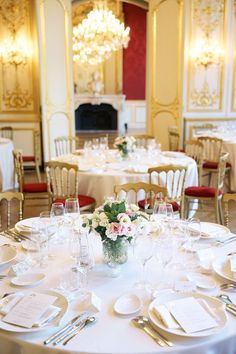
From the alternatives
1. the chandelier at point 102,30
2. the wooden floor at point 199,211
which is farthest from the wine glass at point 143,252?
the chandelier at point 102,30

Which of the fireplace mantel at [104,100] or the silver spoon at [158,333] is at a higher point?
the fireplace mantel at [104,100]

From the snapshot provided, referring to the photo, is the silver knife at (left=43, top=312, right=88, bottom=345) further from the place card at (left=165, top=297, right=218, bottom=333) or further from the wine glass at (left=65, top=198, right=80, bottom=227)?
the wine glass at (left=65, top=198, right=80, bottom=227)

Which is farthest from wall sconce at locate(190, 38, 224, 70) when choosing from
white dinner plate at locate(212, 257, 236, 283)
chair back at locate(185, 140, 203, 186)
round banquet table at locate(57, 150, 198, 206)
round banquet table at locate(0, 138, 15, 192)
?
white dinner plate at locate(212, 257, 236, 283)

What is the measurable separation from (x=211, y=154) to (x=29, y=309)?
5212 millimetres

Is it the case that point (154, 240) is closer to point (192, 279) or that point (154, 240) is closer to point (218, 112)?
point (192, 279)

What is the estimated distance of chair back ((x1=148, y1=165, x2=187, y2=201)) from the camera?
11.8ft

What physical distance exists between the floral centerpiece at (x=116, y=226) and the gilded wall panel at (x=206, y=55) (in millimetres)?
6521

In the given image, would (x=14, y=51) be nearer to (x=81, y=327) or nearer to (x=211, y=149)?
(x=211, y=149)

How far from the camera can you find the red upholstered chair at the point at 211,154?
579 centimetres

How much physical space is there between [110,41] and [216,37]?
7.56 feet

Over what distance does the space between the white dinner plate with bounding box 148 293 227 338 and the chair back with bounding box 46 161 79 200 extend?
241cm

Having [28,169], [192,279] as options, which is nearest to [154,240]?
[192,279]

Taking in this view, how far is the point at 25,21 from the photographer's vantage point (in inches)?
308

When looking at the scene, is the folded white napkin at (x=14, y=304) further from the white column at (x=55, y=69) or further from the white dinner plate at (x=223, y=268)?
the white column at (x=55, y=69)
